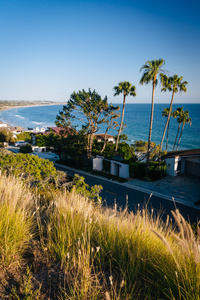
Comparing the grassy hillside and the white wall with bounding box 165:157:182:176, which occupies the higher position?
the grassy hillside

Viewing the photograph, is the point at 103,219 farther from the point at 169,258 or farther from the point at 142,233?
the point at 169,258

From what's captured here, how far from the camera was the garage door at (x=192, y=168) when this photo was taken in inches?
1008

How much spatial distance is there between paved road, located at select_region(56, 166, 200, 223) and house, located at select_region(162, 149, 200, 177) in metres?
7.26

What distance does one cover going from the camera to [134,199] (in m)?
18.5

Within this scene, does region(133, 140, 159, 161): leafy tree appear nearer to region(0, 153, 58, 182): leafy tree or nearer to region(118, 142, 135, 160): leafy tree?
region(118, 142, 135, 160): leafy tree

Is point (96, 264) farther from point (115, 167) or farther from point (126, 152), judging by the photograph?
point (126, 152)

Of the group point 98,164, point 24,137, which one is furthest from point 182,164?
point 24,137

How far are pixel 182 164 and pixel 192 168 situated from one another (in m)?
1.33

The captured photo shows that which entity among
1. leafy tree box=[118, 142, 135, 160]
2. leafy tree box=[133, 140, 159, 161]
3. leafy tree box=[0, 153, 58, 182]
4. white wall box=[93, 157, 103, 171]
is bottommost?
white wall box=[93, 157, 103, 171]

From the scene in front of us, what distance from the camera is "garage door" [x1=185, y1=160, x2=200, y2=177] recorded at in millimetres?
25592

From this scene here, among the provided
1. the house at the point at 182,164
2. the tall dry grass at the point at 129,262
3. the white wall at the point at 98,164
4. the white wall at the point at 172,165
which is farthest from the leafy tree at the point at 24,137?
the tall dry grass at the point at 129,262

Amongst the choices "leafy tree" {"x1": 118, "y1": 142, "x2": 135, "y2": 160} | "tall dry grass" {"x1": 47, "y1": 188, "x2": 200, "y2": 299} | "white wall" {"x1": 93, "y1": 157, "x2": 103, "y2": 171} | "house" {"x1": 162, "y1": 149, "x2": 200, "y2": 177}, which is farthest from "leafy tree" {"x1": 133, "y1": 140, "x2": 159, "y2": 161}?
"tall dry grass" {"x1": 47, "y1": 188, "x2": 200, "y2": 299}

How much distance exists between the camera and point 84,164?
34.0 m

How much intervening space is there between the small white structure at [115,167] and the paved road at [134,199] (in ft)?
9.42
